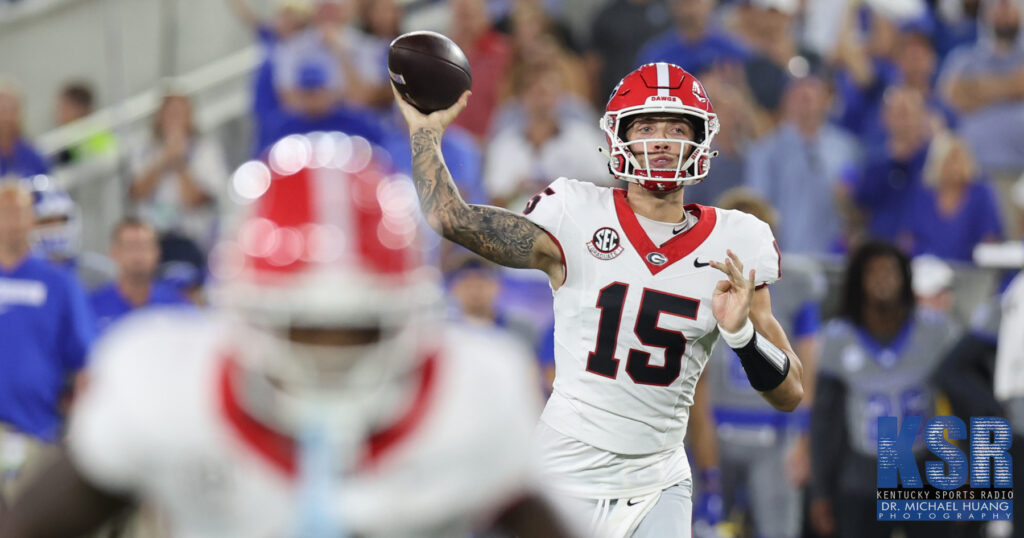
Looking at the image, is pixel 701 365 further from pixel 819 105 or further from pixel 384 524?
pixel 819 105

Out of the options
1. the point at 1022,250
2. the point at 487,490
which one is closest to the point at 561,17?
the point at 1022,250

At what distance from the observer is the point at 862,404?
6.58 metres

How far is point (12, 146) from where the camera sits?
8.17 meters

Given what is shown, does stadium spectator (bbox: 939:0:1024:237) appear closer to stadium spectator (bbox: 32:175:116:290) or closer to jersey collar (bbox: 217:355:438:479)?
stadium spectator (bbox: 32:175:116:290)

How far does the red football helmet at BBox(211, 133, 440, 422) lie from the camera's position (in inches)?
69.2

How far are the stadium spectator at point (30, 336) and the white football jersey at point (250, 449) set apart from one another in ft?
15.5

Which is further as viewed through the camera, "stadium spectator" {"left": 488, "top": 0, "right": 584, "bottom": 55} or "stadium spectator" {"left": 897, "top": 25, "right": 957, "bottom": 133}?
"stadium spectator" {"left": 897, "top": 25, "right": 957, "bottom": 133}

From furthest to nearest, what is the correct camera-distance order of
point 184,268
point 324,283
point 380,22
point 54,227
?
point 380,22 < point 184,268 < point 54,227 < point 324,283

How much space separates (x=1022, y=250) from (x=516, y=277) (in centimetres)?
268

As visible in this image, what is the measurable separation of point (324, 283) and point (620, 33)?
7341 mm

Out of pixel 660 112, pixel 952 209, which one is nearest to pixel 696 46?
pixel 952 209

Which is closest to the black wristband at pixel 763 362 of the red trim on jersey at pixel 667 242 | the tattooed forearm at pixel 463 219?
the red trim on jersey at pixel 667 242

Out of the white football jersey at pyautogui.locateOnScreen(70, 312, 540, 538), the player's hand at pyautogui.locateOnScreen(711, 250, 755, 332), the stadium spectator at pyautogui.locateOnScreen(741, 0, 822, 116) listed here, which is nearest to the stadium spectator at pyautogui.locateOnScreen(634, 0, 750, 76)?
the stadium spectator at pyautogui.locateOnScreen(741, 0, 822, 116)

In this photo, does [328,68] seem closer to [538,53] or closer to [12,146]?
[538,53]
